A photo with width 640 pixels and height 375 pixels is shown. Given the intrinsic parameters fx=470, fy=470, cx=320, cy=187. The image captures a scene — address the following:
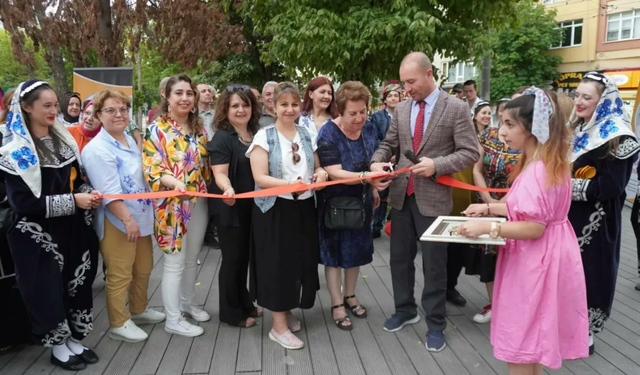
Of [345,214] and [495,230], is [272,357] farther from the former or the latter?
[495,230]

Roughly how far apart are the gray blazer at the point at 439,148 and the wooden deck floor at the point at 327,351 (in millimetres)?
1008

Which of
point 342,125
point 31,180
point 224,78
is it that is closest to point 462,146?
point 342,125

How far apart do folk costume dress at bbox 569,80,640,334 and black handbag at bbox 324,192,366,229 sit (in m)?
1.45

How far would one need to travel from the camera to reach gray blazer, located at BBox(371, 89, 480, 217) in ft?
10.7

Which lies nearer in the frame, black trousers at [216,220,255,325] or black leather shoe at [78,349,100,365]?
black leather shoe at [78,349,100,365]

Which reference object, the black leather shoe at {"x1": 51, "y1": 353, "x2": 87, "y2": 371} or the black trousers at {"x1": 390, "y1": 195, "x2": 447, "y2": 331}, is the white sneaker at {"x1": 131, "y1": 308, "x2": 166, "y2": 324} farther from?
the black trousers at {"x1": 390, "y1": 195, "x2": 447, "y2": 331}

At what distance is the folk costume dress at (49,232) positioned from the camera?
282 cm

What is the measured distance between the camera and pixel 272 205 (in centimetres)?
333

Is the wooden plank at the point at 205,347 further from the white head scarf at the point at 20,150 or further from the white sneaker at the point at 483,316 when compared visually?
the white sneaker at the point at 483,316

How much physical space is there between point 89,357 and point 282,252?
152cm

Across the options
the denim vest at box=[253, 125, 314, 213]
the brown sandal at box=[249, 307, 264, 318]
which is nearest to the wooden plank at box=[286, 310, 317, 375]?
the brown sandal at box=[249, 307, 264, 318]

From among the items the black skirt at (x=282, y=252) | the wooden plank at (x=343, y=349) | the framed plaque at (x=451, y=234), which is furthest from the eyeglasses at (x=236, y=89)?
the wooden plank at (x=343, y=349)

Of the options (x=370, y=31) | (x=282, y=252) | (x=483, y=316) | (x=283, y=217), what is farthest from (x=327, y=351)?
(x=370, y=31)

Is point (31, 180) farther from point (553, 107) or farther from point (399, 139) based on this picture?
point (553, 107)
